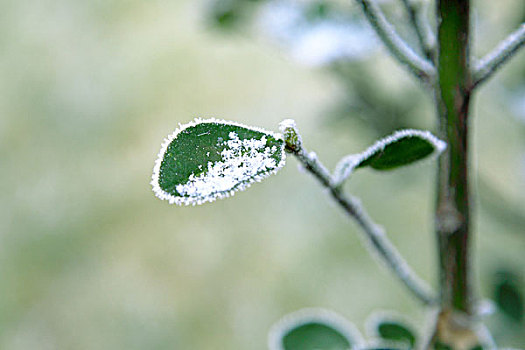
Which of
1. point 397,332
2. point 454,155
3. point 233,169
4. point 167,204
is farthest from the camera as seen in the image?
point 167,204

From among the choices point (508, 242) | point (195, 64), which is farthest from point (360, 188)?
point (195, 64)

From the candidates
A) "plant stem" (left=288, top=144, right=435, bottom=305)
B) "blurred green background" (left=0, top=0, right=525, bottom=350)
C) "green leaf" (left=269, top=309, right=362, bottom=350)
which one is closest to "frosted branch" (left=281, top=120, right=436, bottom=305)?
"plant stem" (left=288, top=144, right=435, bottom=305)

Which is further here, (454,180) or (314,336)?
(314,336)

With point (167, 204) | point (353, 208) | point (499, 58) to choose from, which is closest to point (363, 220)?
point (353, 208)

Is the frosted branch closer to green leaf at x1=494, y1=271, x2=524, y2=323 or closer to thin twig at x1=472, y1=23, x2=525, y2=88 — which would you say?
thin twig at x1=472, y1=23, x2=525, y2=88

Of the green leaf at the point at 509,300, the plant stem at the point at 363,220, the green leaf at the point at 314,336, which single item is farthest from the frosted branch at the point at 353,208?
the green leaf at the point at 509,300

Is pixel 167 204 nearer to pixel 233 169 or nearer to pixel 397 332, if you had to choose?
pixel 397 332
